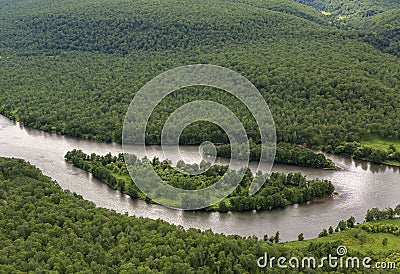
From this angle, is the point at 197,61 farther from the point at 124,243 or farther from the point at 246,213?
the point at 124,243

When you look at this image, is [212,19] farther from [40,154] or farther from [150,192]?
[150,192]

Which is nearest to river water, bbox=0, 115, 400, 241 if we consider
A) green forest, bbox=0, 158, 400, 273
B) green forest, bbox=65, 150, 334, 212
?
green forest, bbox=65, 150, 334, 212

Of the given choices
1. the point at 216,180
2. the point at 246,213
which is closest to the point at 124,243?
the point at 246,213

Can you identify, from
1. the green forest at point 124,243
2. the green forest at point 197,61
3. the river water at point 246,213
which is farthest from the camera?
the green forest at point 197,61

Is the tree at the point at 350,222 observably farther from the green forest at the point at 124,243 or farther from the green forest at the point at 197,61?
the green forest at the point at 197,61

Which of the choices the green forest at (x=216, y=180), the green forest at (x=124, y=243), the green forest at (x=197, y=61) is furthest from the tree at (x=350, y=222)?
the green forest at (x=197, y=61)
